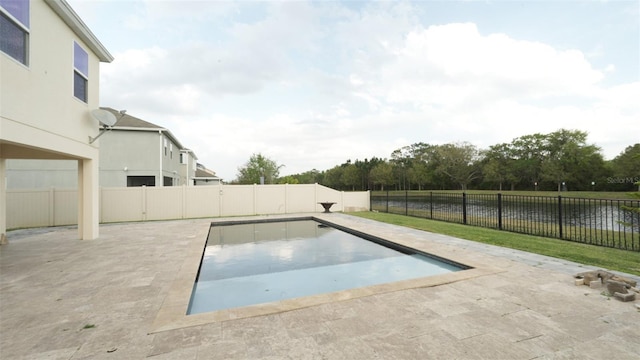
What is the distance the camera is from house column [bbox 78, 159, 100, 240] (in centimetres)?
732

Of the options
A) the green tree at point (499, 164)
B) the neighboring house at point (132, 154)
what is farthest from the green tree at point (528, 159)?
the neighboring house at point (132, 154)

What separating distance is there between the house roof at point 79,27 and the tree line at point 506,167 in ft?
72.2

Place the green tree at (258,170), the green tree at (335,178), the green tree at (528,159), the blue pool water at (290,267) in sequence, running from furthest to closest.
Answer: the green tree at (335,178) → the green tree at (528,159) → the green tree at (258,170) → the blue pool water at (290,267)

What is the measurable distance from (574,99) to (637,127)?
853cm

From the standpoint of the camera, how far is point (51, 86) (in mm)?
5336

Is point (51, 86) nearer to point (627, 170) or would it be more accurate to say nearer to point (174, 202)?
point (174, 202)

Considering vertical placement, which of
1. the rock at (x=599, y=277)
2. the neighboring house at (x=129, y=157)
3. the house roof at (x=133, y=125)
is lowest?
the rock at (x=599, y=277)

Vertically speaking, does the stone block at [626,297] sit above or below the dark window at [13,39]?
below

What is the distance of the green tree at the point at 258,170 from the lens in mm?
30439

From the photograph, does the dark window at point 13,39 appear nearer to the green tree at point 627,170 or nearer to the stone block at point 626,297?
the stone block at point 626,297

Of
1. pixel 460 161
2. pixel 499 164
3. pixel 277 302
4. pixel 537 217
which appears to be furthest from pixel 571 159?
pixel 277 302

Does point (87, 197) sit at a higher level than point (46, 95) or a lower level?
lower

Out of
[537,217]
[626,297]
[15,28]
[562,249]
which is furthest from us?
[537,217]

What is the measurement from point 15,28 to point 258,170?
2615 centimetres
